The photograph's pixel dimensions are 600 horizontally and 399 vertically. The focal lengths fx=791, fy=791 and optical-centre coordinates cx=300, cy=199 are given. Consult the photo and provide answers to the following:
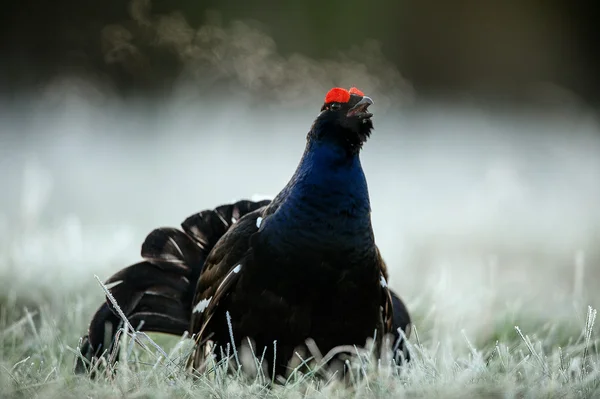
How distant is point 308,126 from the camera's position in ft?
23.3

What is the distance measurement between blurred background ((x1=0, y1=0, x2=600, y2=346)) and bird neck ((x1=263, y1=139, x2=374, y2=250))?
34.3 inches

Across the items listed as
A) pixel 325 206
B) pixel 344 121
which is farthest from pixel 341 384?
pixel 344 121

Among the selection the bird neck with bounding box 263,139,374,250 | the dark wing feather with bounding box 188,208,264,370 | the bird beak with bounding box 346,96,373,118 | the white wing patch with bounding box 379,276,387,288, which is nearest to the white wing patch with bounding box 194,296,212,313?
the dark wing feather with bounding box 188,208,264,370

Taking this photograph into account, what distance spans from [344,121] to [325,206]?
0.29 m

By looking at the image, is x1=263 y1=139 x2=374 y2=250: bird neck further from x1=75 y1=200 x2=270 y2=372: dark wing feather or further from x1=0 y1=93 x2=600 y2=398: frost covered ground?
x1=75 y1=200 x2=270 y2=372: dark wing feather

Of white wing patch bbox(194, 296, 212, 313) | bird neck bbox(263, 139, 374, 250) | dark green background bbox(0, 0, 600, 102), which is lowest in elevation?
white wing patch bbox(194, 296, 212, 313)

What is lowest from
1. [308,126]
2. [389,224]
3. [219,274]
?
[219,274]

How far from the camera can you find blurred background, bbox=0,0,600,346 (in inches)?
149

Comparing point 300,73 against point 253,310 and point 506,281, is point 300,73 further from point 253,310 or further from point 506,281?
point 253,310

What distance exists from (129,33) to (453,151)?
3.45 meters

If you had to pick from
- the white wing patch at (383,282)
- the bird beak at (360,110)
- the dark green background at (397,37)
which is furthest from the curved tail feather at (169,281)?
the dark green background at (397,37)

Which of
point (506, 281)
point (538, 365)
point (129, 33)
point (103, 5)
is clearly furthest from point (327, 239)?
point (103, 5)

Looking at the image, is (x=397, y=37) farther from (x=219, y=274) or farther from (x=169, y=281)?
(x=219, y=274)

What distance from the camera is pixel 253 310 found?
7.76 ft
